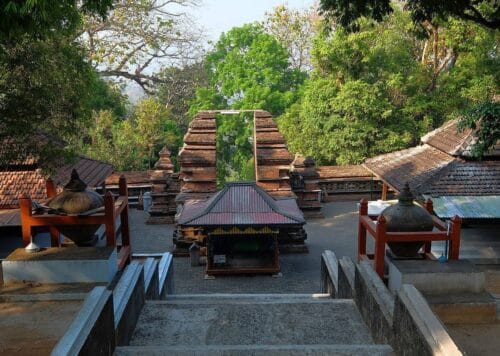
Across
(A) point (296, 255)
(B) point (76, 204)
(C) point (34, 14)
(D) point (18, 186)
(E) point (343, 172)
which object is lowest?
(A) point (296, 255)

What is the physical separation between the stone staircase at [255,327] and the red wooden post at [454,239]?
1668mm

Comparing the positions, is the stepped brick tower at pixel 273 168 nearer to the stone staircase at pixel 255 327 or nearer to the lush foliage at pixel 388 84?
the lush foliage at pixel 388 84

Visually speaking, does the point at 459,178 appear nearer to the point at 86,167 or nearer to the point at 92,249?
the point at 92,249

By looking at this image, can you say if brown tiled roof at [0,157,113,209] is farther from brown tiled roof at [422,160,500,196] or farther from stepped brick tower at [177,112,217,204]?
brown tiled roof at [422,160,500,196]

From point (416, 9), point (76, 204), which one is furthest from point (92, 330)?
point (416, 9)

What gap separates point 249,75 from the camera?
103 ft

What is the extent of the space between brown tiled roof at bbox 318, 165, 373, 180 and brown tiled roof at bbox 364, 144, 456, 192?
17.9 feet

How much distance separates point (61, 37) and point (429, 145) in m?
13.0

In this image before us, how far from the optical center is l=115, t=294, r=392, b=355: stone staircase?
6.23 m

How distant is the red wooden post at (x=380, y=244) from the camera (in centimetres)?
701

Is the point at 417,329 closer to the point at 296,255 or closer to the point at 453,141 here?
the point at 453,141

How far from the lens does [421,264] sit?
21.7 ft

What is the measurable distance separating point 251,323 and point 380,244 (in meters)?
2.43

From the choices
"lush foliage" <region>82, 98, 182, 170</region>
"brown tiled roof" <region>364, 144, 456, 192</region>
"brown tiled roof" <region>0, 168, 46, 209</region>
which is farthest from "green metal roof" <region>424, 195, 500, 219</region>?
"lush foliage" <region>82, 98, 182, 170</region>
